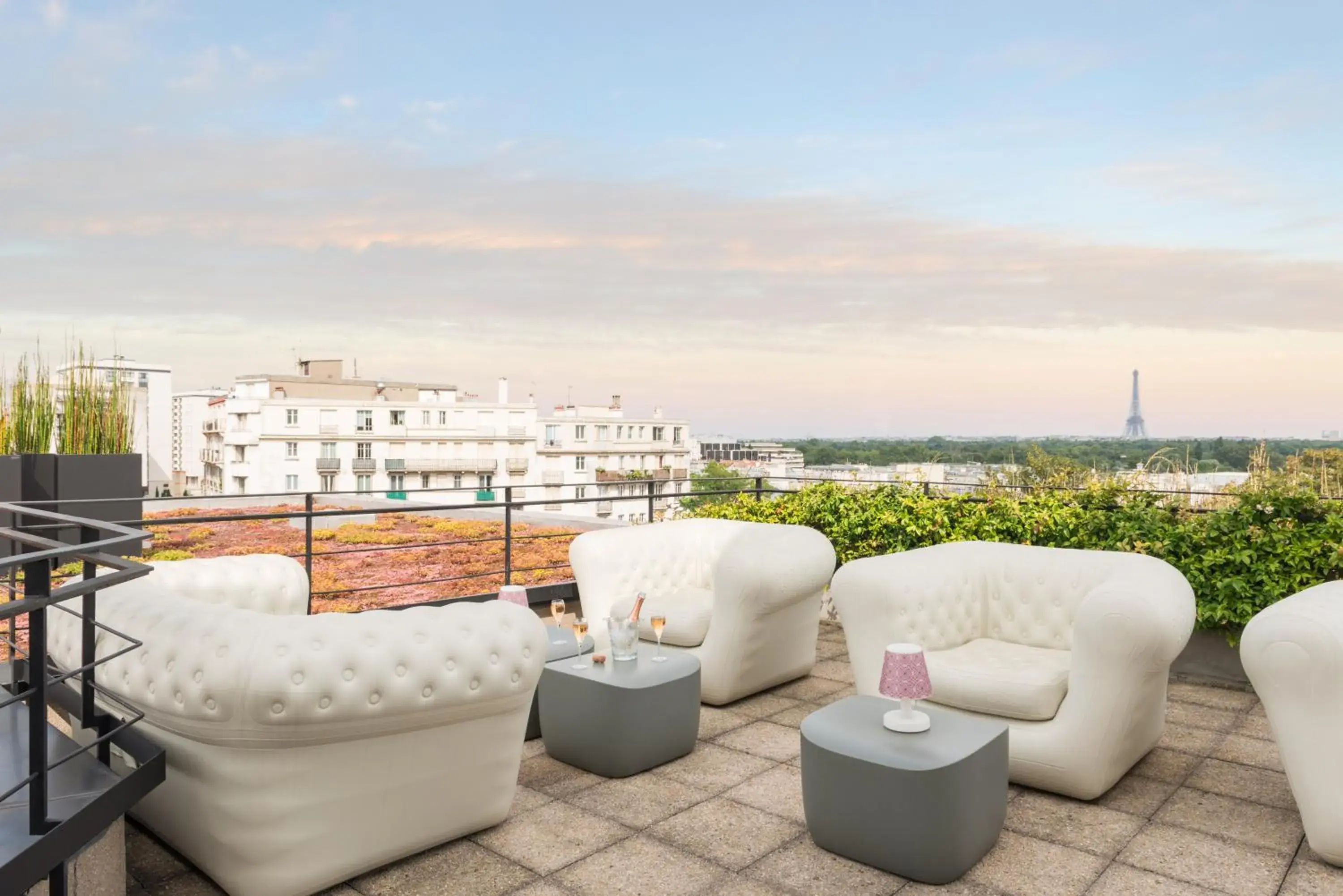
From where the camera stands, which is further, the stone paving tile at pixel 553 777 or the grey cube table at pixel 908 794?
the stone paving tile at pixel 553 777

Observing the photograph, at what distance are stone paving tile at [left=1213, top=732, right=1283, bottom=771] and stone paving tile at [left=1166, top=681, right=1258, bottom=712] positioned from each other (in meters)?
0.45

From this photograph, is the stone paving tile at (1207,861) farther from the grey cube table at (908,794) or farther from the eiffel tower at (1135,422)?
the eiffel tower at (1135,422)

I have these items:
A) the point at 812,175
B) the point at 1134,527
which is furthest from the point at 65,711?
the point at 812,175

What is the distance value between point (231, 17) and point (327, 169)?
2.58m

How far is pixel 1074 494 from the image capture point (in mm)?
5559

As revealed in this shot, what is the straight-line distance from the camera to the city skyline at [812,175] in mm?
9180

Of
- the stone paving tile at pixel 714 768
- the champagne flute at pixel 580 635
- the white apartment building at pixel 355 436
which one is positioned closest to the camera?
the stone paving tile at pixel 714 768

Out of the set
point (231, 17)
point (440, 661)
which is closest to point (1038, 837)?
point (440, 661)

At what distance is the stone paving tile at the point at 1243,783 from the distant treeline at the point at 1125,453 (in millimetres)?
2420

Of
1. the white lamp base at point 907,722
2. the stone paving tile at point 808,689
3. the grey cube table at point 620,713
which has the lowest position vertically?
the stone paving tile at point 808,689

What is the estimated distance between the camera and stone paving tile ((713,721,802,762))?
3.63m

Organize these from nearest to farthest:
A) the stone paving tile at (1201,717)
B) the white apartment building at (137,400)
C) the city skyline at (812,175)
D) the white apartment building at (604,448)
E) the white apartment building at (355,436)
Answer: the stone paving tile at (1201,717)
the white apartment building at (137,400)
the city skyline at (812,175)
the white apartment building at (355,436)
the white apartment building at (604,448)

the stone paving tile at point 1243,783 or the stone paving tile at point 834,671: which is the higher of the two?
the stone paving tile at point 1243,783

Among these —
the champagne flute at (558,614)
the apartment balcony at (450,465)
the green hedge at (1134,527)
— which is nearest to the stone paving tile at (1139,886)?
the champagne flute at (558,614)
